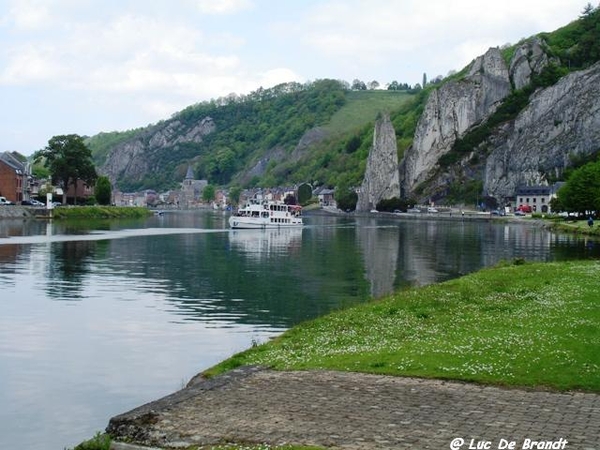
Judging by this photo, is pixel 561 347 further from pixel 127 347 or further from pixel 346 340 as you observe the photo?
pixel 127 347

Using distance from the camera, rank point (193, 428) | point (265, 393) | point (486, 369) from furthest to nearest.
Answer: point (486, 369)
point (265, 393)
point (193, 428)

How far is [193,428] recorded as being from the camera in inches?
473

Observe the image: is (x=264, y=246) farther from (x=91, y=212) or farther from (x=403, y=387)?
(x=91, y=212)

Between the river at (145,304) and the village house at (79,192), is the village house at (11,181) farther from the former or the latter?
the river at (145,304)

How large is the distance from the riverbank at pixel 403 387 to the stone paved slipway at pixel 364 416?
2 cm

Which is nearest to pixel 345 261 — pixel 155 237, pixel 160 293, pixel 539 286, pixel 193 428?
pixel 160 293

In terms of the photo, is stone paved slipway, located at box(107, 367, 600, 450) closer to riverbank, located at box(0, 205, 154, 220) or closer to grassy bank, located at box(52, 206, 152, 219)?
riverbank, located at box(0, 205, 154, 220)

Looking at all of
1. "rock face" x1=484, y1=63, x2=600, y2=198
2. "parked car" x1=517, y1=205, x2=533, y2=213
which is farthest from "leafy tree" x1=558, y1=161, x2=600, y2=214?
"parked car" x1=517, y1=205, x2=533, y2=213

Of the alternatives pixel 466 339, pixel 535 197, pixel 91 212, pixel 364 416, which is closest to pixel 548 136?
pixel 535 197

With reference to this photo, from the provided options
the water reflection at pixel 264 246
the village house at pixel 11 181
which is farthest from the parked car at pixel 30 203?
the water reflection at pixel 264 246

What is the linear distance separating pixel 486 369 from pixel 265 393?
188 inches

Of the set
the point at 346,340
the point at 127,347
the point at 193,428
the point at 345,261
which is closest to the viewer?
the point at 193,428

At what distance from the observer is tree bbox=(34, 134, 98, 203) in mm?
135500

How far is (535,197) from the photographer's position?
178625 millimetres
